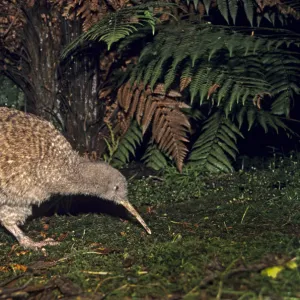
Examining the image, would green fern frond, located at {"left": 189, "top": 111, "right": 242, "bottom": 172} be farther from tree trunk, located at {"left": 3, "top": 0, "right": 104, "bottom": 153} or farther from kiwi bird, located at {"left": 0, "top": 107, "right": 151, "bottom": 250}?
kiwi bird, located at {"left": 0, "top": 107, "right": 151, "bottom": 250}

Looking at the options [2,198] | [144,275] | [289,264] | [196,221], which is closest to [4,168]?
[2,198]

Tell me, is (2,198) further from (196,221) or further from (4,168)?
(196,221)

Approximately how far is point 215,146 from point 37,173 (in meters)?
1.99

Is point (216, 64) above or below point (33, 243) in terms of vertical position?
above

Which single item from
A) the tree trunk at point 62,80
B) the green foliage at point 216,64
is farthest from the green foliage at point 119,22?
the tree trunk at point 62,80

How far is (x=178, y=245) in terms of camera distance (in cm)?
462

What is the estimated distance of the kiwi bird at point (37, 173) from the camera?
18.2 feet

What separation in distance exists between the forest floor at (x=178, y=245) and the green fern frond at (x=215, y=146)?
0.17 meters

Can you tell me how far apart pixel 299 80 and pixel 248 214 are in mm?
1513

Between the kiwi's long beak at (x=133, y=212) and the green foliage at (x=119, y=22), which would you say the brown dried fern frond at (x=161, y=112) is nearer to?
the green foliage at (x=119, y=22)

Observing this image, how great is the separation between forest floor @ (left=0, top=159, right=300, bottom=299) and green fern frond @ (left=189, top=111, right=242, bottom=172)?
166mm

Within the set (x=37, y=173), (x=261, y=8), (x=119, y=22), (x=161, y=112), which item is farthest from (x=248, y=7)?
(x=37, y=173)

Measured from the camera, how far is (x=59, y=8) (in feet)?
22.0

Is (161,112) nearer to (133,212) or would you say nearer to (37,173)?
(133,212)
